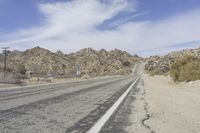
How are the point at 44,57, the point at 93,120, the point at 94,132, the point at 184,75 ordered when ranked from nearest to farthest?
the point at 94,132 → the point at 93,120 → the point at 184,75 → the point at 44,57

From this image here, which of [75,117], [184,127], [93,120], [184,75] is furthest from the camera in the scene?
[184,75]

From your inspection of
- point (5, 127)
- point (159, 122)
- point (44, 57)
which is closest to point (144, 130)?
point (159, 122)

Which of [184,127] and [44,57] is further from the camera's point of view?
[44,57]

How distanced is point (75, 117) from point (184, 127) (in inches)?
137

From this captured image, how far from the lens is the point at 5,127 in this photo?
10.2 meters

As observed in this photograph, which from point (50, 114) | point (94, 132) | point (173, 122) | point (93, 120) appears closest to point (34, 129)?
point (94, 132)

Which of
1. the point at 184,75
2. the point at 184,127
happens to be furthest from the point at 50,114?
the point at 184,75

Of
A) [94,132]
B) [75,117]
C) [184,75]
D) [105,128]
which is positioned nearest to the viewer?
[94,132]

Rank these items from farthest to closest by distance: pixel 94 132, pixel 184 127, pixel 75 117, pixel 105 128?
pixel 75 117 < pixel 184 127 < pixel 105 128 < pixel 94 132

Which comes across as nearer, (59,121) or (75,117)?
(59,121)

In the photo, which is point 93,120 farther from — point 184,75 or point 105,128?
point 184,75

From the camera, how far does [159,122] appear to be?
12297 millimetres

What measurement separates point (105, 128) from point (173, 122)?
9.43 ft

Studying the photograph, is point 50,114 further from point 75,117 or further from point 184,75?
point 184,75
